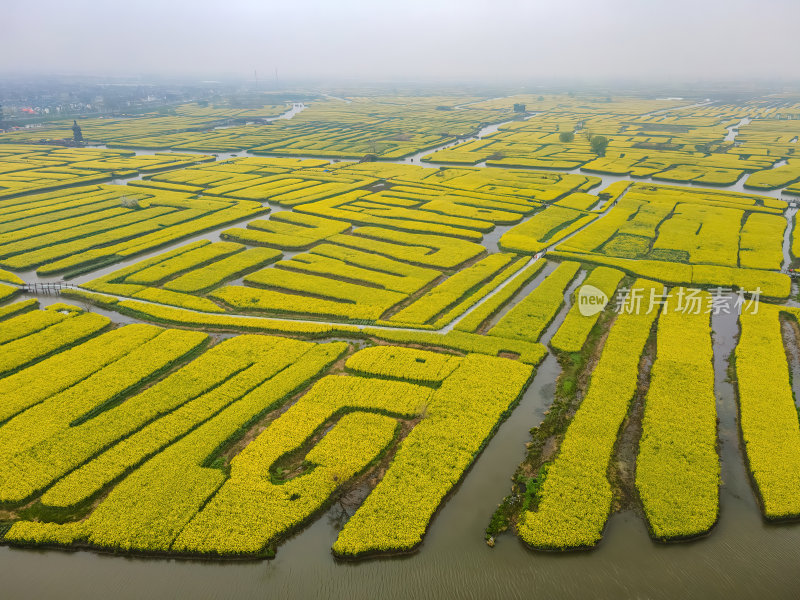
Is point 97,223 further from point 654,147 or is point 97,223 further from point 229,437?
point 654,147

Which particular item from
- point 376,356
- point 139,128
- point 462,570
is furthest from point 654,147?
point 139,128

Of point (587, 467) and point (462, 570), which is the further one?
point (587, 467)

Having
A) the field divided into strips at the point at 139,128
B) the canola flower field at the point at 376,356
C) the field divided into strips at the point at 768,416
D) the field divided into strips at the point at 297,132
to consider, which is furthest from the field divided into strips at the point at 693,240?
the field divided into strips at the point at 139,128

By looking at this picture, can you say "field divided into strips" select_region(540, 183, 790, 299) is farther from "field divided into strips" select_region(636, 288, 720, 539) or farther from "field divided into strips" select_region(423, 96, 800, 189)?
"field divided into strips" select_region(423, 96, 800, 189)

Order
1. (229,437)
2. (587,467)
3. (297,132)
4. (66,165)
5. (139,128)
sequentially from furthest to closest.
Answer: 1. (139,128)
2. (297,132)
3. (66,165)
4. (229,437)
5. (587,467)

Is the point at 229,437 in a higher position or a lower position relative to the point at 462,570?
higher

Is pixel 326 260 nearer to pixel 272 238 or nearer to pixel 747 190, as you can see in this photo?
pixel 272 238

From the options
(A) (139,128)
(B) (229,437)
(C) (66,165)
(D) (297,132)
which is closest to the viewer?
(B) (229,437)

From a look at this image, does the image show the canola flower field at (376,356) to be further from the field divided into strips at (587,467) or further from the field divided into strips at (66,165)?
the field divided into strips at (66,165)

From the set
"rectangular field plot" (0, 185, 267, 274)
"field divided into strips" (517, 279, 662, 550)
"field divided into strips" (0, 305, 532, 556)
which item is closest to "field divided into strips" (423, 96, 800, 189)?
"rectangular field plot" (0, 185, 267, 274)
